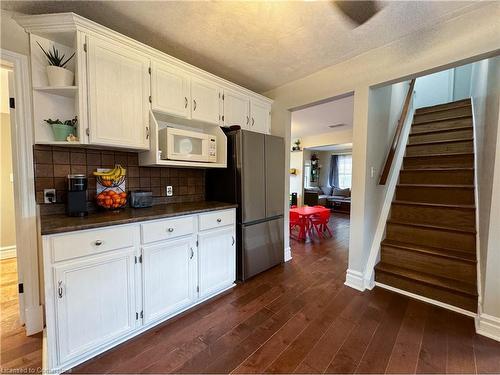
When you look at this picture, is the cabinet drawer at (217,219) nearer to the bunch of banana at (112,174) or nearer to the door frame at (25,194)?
the bunch of banana at (112,174)

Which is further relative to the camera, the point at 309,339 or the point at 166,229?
the point at 166,229

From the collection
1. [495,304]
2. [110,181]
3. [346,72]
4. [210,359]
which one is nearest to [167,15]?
[110,181]

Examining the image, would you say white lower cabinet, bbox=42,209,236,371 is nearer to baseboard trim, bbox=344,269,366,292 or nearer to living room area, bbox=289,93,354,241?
baseboard trim, bbox=344,269,366,292

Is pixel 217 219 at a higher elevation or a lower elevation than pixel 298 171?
lower

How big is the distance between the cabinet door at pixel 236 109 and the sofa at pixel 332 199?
538cm

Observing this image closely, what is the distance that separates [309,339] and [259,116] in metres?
2.48

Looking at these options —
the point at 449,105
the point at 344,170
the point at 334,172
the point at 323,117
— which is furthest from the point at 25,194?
the point at 344,170

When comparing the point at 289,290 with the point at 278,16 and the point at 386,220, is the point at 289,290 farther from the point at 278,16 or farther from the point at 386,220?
the point at 278,16

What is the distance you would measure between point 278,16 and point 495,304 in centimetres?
274

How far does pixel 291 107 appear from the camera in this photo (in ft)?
9.41

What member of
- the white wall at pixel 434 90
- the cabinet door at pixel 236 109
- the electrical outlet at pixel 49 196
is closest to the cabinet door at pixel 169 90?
the cabinet door at pixel 236 109

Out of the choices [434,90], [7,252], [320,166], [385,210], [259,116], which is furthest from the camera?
[320,166]

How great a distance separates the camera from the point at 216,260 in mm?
2139

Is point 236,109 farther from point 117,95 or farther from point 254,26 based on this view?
point 117,95
